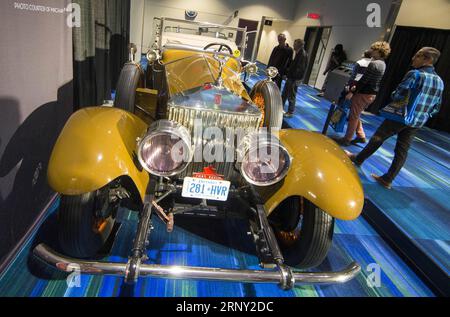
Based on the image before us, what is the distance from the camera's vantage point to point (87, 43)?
11.2 ft

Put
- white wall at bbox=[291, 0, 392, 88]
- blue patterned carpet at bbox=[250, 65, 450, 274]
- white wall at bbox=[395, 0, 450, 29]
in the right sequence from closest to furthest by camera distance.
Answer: blue patterned carpet at bbox=[250, 65, 450, 274] → white wall at bbox=[395, 0, 450, 29] → white wall at bbox=[291, 0, 392, 88]

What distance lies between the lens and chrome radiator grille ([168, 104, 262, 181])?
1789 millimetres

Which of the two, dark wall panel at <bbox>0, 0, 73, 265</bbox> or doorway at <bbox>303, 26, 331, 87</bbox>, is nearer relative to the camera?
dark wall panel at <bbox>0, 0, 73, 265</bbox>

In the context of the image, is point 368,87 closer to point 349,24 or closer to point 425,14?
point 425,14

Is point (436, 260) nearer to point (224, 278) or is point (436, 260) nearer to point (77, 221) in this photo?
point (224, 278)

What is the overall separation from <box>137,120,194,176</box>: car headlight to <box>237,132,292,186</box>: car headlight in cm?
33

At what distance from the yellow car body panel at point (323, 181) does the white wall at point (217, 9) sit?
44.5 feet

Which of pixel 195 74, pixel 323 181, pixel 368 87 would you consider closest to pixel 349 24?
pixel 368 87

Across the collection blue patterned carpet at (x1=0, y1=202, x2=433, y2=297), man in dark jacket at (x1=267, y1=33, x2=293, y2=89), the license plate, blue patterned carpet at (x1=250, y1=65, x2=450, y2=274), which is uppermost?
man in dark jacket at (x1=267, y1=33, x2=293, y2=89)

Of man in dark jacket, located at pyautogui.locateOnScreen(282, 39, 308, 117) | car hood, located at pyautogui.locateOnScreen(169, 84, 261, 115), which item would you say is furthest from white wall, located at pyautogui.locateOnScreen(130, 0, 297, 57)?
car hood, located at pyautogui.locateOnScreen(169, 84, 261, 115)

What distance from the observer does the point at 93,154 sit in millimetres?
1510

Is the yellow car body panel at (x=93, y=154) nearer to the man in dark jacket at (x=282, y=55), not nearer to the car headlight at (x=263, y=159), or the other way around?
the car headlight at (x=263, y=159)

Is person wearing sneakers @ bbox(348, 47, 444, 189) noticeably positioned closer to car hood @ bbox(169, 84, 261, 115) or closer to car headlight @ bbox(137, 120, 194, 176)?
car hood @ bbox(169, 84, 261, 115)

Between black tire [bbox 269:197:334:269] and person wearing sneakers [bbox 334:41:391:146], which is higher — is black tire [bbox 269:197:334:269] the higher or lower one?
the lower one
